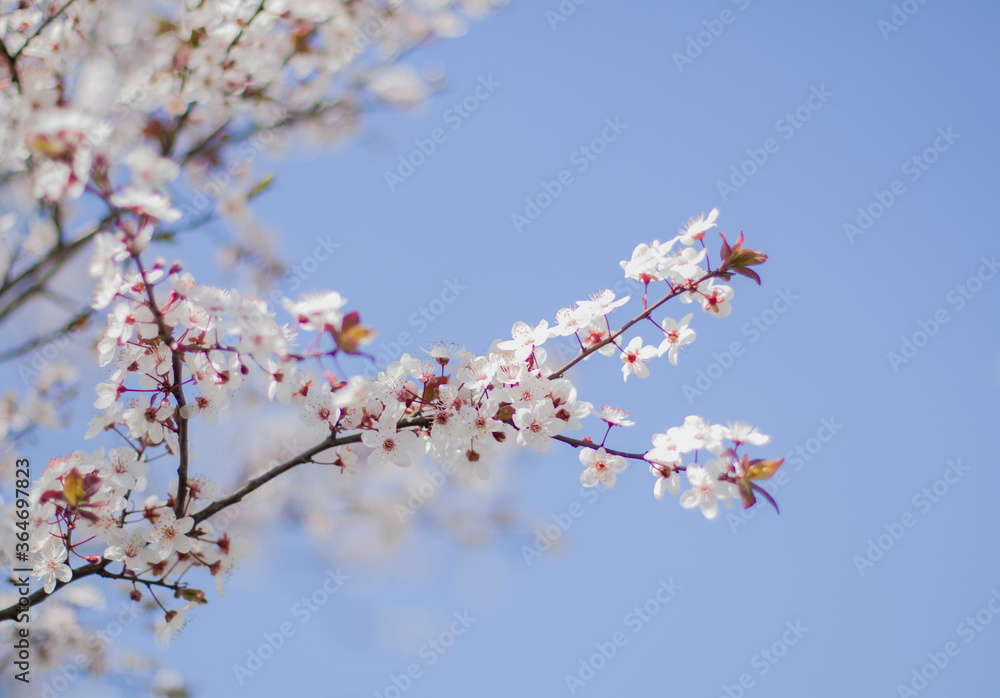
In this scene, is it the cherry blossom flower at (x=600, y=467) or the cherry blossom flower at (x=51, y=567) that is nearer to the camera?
the cherry blossom flower at (x=51, y=567)

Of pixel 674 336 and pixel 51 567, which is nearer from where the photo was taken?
pixel 51 567

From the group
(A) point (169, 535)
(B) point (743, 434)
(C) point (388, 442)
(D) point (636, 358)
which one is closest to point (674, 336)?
(D) point (636, 358)

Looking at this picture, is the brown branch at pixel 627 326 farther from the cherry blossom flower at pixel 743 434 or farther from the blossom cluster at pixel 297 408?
the cherry blossom flower at pixel 743 434

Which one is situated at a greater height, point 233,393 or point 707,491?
point 233,393

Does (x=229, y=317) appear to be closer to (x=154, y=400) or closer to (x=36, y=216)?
(x=154, y=400)

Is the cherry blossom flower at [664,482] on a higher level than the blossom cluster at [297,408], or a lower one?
lower

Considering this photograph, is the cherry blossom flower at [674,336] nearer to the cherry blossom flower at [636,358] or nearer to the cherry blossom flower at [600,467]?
the cherry blossom flower at [636,358]

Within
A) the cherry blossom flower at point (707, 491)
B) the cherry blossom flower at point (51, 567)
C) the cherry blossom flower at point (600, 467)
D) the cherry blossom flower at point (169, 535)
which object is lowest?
the cherry blossom flower at point (707, 491)

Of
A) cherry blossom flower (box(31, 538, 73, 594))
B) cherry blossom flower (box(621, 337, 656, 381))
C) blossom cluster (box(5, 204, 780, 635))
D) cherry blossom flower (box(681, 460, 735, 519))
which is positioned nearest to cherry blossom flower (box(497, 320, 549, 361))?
blossom cluster (box(5, 204, 780, 635))

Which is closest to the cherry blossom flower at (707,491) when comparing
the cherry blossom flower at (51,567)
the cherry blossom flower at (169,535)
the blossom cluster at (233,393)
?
the blossom cluster at (233,393)

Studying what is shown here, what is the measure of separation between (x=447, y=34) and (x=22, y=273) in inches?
124

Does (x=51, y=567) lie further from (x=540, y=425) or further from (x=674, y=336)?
(x=674, y=336)

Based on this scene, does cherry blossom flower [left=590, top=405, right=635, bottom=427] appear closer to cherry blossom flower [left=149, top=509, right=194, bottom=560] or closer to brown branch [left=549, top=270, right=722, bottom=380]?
brown branch [left=549, top=270, right=722, bottom=380]

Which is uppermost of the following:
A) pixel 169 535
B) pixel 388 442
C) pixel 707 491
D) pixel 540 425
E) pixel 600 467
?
pixel 169 535
